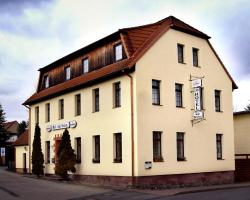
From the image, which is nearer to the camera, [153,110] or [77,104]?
[153,110]

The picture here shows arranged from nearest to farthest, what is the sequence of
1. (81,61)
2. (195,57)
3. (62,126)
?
(195,57) < (81,61) < (62,126)

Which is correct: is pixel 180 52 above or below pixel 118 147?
above

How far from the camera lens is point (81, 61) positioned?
34.3 m

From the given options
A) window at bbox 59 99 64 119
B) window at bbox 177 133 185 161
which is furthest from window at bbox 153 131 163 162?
window at bbox 59 99 64 119

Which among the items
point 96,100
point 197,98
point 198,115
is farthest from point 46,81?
point 198,115

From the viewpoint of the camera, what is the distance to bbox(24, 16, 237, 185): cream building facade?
2744cm

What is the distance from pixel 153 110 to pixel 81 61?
27.7ft

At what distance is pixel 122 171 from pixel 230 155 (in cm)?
917

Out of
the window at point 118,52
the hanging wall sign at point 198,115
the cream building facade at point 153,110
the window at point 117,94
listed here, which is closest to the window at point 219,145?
the cream building facade at point 153,110

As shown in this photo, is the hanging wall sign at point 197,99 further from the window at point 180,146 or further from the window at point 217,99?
the window at point 217,99

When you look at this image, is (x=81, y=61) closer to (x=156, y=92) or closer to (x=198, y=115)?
(x=156, y=92)

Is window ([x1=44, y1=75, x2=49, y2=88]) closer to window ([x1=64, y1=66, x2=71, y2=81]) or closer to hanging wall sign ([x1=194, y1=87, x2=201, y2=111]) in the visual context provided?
window ([x1=64, y1=66, x2=71, y2=81])

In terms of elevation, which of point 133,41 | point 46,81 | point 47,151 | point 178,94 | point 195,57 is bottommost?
point 47,151

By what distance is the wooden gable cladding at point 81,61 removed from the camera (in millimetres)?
30828
